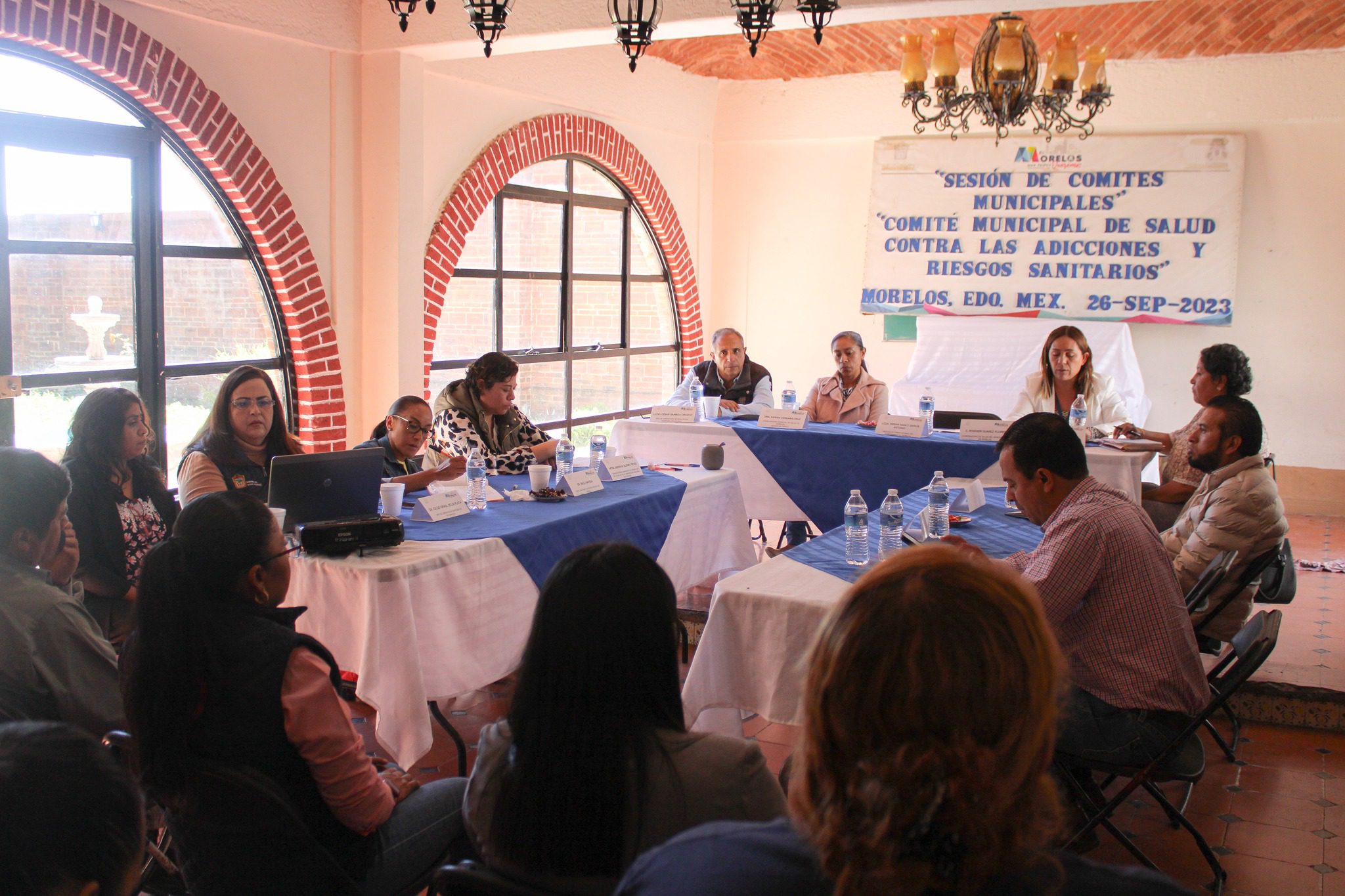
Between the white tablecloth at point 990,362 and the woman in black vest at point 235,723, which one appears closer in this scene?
the woman in black vest at point 235,723

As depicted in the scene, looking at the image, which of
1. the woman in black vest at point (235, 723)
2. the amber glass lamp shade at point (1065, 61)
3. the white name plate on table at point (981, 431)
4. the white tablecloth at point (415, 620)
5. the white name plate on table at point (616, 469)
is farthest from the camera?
the white name plate on table at point (981, 431)

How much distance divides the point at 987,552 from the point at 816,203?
5522mm

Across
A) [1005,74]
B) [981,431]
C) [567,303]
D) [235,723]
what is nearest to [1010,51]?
[1005,74]

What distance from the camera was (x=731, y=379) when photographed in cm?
629

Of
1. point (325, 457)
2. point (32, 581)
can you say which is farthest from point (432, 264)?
point (32, 581)

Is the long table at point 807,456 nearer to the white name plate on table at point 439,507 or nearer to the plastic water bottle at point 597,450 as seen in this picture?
the plastic water bottle at point 597,450

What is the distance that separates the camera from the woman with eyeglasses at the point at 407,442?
3.91m

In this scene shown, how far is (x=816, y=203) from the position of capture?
828cm

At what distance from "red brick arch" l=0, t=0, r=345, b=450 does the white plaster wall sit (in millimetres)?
4101

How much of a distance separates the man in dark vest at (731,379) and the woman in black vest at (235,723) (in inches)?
174

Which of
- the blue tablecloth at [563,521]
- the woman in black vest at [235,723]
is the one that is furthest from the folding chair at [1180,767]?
the woman in black vest at [235,723]

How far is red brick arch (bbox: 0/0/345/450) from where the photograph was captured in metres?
4.06

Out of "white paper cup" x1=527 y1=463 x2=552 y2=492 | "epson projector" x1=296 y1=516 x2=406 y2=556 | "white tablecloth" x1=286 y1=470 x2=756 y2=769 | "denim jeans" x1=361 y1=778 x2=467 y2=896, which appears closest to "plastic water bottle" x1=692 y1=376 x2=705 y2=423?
"white paper cup" x1=527 y1=463 x2=552 y2=492

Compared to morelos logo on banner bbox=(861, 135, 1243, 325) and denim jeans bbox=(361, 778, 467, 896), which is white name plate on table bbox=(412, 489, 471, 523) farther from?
morelos logo on banner bbox=(861, 135, 1243, 325)
